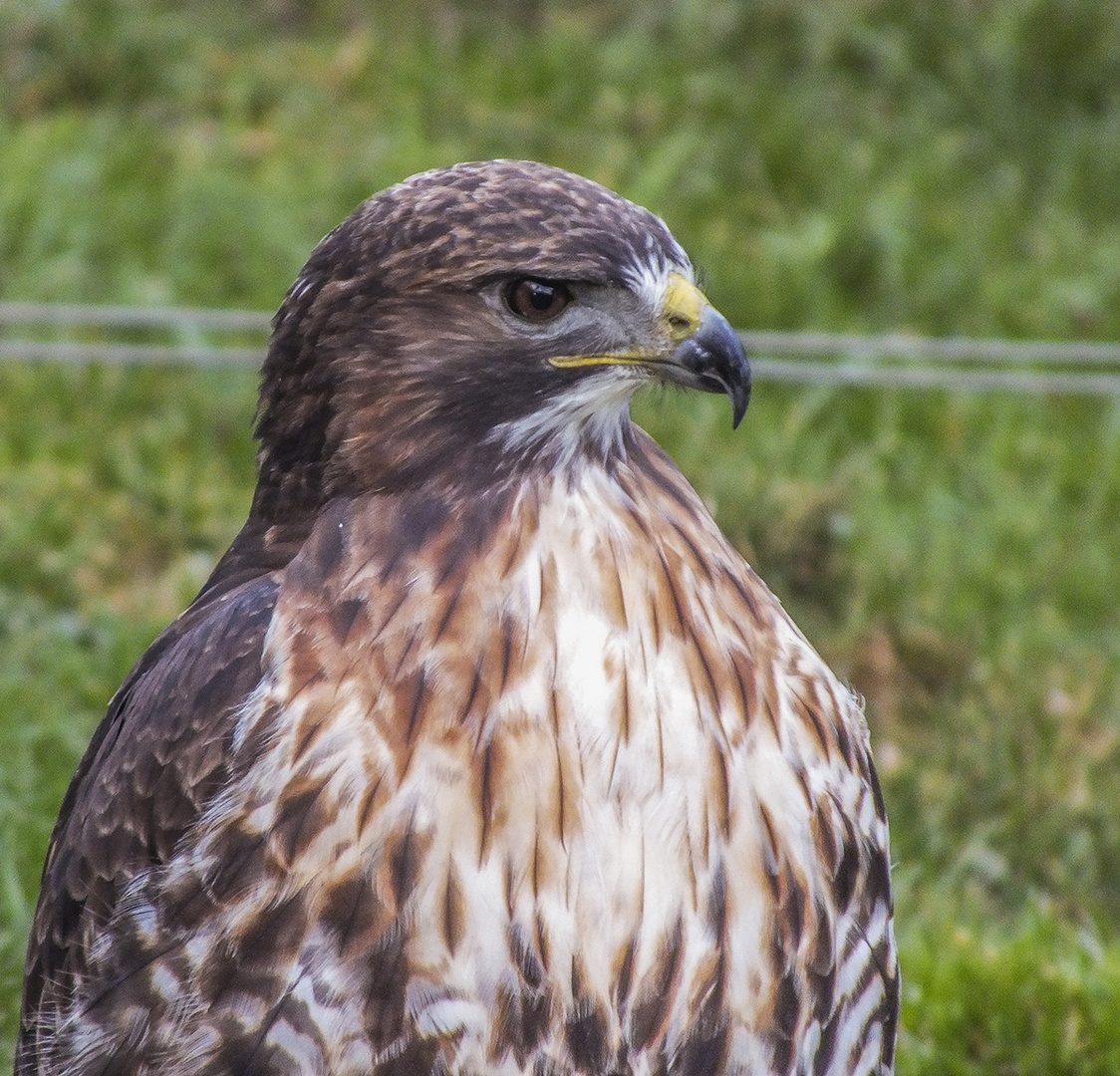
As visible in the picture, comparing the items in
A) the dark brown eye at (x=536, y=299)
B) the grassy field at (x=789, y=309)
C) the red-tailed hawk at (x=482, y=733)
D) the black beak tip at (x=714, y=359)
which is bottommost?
the grassy field at (x=789, y=309)

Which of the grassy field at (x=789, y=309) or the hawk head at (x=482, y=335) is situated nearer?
the hawk head at (x=482, y=335)

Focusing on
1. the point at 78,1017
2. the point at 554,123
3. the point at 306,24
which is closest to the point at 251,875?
the point at 78,1017

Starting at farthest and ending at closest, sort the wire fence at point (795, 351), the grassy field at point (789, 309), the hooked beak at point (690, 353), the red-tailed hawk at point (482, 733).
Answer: the wire fence at point (795, 351) < the grassy field at point (789, 309) < the hooked beak at point (690, 353) < the red-tailed hawk at point (482, 733)

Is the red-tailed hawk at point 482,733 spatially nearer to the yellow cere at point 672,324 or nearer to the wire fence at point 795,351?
the yellow cere at point 672,324

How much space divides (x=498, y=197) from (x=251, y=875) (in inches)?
38.5

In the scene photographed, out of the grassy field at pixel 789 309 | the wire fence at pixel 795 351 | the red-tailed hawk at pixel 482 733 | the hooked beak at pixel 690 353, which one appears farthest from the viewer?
the wire fence at pixel 795 351

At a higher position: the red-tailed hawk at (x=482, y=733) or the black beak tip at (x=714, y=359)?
the black beak tip at (x=714, y=359)

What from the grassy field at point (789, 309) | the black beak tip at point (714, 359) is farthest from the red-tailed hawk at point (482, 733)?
the grassy field at point (789, 309)

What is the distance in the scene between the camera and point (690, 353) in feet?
9.76

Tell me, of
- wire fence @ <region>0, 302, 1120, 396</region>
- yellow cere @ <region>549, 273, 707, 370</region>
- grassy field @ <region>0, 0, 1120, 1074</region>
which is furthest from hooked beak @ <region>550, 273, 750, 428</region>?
wire fence @ <region>0, 302, 1120, 396</region>

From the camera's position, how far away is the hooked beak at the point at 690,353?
2969mm

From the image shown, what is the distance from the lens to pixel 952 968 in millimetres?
4102

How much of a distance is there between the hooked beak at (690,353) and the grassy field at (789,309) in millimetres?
1618

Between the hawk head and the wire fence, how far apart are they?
2712 mm
